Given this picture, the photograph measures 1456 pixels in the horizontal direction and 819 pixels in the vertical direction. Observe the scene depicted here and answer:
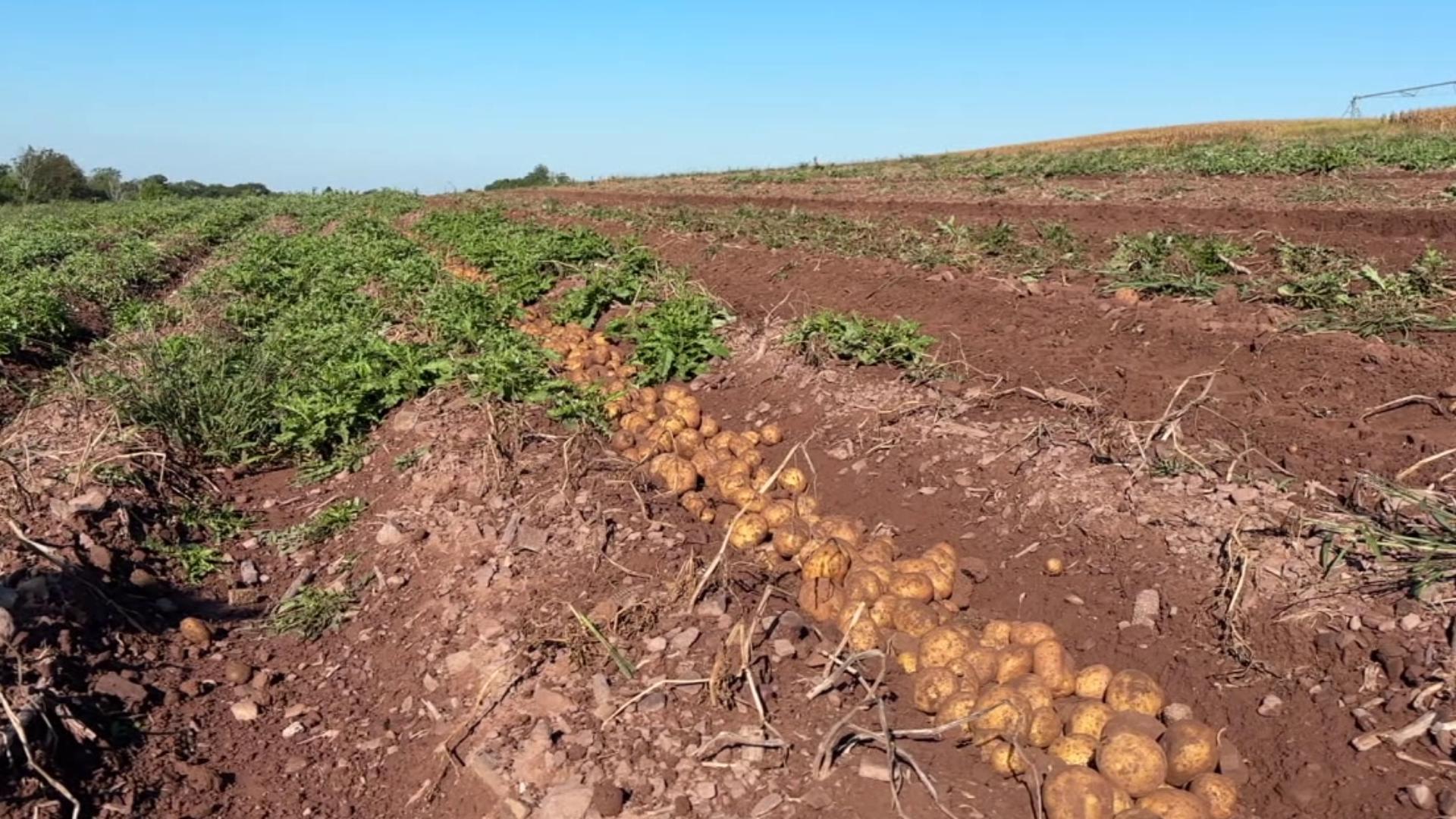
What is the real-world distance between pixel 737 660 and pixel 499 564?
1.27 metres

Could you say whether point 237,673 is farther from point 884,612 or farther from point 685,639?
point 884,612

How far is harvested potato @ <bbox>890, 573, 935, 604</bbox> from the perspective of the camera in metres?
3.29

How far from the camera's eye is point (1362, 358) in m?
4.76

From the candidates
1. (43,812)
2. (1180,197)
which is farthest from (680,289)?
(1180,197)

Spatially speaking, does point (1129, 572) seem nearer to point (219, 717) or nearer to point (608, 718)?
point (608, 718)

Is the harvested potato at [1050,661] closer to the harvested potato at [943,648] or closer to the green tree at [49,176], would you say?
the harvested potato at [943,648]

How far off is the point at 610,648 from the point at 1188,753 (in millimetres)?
1642

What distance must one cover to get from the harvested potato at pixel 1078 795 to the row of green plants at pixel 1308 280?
3.74 meters

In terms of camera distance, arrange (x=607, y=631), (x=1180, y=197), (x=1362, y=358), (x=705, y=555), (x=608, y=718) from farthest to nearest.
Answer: (x=1180, y=197)
(x=1362, y=358)
(x=705, y=555)
(x=607, y=631)
(x=608, y=718)

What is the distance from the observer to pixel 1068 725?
2.73 m

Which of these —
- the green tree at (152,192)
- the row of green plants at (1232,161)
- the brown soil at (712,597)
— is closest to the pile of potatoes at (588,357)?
the brown soil at (712,597)

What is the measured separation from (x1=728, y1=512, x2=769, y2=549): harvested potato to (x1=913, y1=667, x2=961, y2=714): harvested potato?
1078 mm

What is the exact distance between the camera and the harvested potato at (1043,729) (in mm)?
2668

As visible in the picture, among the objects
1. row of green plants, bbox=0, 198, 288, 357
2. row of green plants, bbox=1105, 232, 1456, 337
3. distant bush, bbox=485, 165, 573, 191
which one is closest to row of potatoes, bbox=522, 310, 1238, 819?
row of green plants, bbox=1105, 232, 1456, 337
